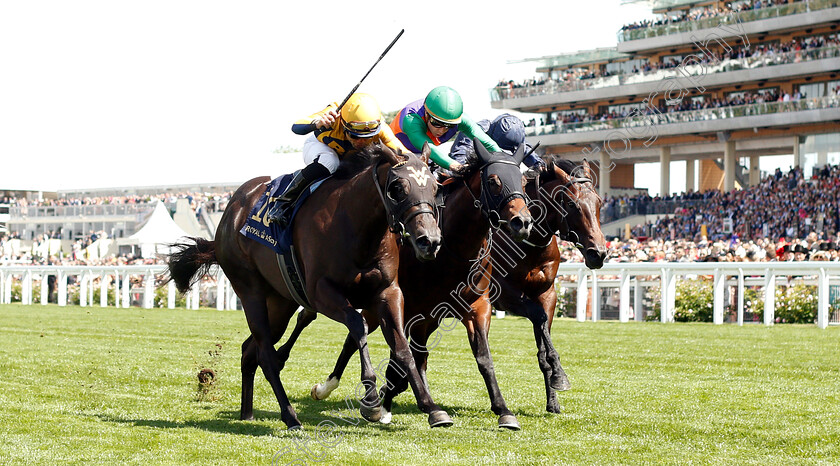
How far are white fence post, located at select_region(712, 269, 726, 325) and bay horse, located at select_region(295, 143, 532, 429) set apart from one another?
8.80m

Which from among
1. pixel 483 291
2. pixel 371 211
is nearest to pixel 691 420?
pixel 483 291

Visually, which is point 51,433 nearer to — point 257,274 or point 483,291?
point 257,274

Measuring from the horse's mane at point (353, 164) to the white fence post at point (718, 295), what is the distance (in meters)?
9.25

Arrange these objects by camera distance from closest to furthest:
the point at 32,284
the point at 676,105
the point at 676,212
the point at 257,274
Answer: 1. the point at 257,274
2. the point at 32,284
3. the point at 676,212
4. the point at 676,105

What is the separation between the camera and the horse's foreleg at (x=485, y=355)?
5301 millimetres

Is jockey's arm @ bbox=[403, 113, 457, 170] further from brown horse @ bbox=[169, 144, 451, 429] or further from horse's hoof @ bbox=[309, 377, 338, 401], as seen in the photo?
horse's hoof @ bbox=[309, 377, 338, 401]

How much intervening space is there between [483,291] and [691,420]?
4.49ft

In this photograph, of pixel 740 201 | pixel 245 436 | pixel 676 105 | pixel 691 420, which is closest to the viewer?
pixel 245 436

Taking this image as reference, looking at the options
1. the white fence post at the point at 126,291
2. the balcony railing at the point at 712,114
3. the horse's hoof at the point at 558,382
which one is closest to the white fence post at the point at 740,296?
the horse's hoof at the point at 558,382

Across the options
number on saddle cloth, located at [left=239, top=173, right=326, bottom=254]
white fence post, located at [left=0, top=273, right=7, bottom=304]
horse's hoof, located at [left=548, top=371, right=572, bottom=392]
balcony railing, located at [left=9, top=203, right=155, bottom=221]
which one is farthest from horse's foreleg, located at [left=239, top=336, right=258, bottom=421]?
balcony railing, located at [left=9, top=203, right=155, bottom=221]

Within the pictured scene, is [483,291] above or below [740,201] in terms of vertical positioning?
below

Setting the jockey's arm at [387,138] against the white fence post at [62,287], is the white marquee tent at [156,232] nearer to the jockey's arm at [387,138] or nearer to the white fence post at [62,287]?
the white fence post at [62,287]

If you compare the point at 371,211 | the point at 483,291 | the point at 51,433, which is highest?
the point at 371,211

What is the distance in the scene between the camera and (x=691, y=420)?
5.64 metres
